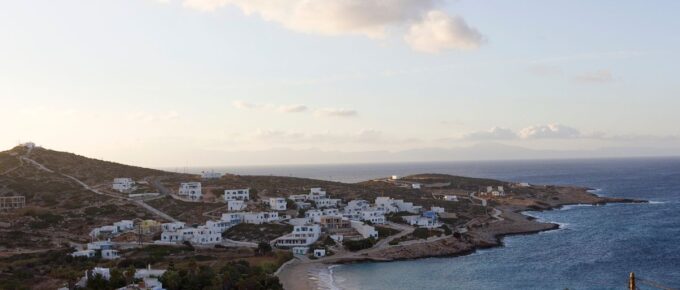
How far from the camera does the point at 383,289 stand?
5762cm

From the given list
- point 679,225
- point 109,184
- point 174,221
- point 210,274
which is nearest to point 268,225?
point 174,221

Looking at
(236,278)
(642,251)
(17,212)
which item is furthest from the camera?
(17,212)

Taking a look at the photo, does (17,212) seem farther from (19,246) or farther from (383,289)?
(383,289)

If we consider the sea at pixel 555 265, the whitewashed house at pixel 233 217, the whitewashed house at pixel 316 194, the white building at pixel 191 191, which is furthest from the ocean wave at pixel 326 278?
the white building at pixel 191 191

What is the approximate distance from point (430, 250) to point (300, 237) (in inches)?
669

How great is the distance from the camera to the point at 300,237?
79.9 meters

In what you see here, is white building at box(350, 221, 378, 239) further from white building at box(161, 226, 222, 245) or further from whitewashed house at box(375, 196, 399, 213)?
white building at box(161, 226, 222, 245)

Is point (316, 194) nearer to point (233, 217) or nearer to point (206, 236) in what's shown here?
point (233, 217)

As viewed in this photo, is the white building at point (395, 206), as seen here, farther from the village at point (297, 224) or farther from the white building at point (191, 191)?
the white building at point (191, 191)

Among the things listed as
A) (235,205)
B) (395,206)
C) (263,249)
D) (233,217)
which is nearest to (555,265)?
(263,249)

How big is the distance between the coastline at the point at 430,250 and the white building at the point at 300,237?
6733mm

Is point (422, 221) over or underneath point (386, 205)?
underneath

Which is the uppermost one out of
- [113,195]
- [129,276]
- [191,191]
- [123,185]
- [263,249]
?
[123,185]

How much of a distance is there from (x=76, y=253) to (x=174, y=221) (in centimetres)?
2551
